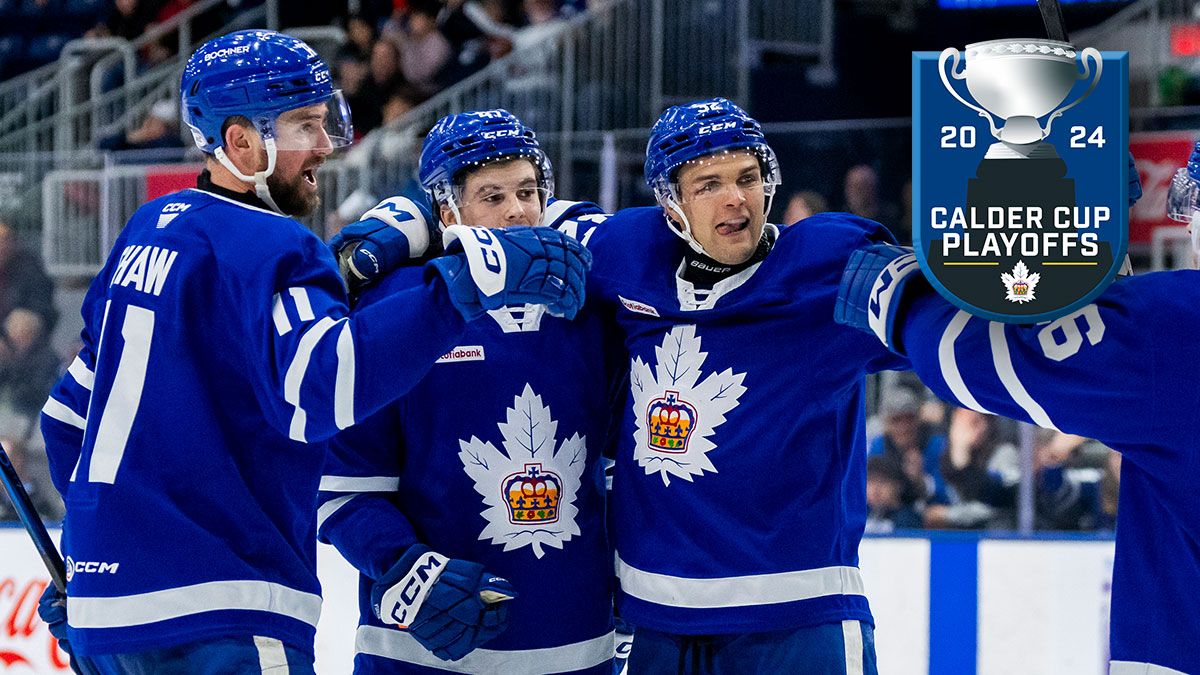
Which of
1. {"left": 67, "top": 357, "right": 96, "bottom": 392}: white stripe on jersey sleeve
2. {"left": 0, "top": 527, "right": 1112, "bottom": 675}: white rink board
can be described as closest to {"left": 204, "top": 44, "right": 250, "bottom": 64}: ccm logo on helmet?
{"left": 67, "top": 357, "right": 96, "bottom": 392}: white stripe on jersey sleeve

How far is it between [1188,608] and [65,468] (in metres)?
1.64

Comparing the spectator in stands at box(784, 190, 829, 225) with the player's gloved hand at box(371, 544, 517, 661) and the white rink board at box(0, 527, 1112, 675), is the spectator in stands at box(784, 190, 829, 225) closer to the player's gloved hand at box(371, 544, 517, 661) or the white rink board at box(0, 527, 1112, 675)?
the white rink board at box(0, 527, 1112, 675)

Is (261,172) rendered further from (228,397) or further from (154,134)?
(154,134)

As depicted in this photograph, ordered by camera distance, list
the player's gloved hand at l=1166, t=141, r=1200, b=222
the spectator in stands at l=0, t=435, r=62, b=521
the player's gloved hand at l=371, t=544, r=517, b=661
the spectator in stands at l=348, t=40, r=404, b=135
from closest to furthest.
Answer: the player's gloved hand at l=1166, t=141, r=1200, b=222
the player's gloved hand at l=371, t=544, r=517, b=661
the spectator in stands at l=0, t=435, r=62, b=521
the spectator in stands at l=348, t=40, r=404, b=135

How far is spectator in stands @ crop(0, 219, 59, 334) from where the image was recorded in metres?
6.14

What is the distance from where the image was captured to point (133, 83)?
6.80 meters

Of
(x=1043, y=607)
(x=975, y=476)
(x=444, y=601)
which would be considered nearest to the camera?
(x=444, y=601)

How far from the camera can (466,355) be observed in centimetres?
242

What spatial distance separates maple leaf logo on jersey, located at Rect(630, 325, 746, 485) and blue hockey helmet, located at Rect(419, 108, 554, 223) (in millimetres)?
387

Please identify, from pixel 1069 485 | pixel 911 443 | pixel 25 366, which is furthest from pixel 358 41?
pixel 1069 485

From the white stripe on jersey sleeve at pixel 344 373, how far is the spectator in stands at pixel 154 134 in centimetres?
481

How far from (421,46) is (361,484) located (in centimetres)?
469

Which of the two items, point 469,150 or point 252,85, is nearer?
point 252,85

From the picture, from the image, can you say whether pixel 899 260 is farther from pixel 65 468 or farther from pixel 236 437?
pixel 65 468
